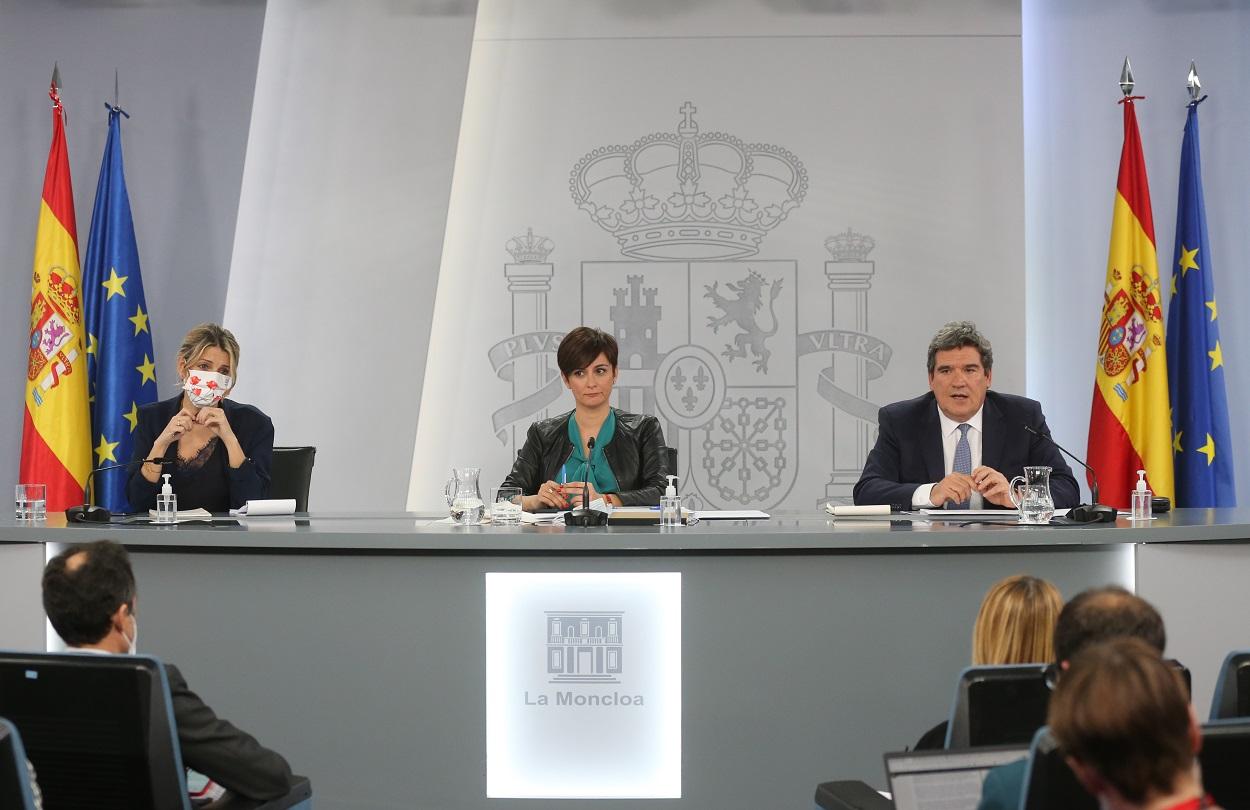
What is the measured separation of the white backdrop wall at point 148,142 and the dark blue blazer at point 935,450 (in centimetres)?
334

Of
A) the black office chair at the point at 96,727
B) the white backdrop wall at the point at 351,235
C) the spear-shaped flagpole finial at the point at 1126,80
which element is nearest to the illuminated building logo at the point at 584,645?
the black office chair at the point at 96,727

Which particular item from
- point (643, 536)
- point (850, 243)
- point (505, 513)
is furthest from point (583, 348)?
point (850, 243)

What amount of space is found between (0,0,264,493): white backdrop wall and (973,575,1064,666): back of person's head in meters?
4.62

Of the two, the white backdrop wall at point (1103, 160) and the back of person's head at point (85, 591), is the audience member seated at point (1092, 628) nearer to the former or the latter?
the back of person's head at point (85, 591)

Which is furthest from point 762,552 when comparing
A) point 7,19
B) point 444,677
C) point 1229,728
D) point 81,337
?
point 7,19

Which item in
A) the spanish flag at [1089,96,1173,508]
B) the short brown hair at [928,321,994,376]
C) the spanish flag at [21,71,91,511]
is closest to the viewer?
the short brown hair at [928,321,994,376]

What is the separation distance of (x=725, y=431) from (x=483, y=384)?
117cm

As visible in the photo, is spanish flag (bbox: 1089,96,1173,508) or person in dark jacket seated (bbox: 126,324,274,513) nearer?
person in dark jacket seated (bbox: 126,324,274,513)

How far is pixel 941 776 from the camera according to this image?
1611mm

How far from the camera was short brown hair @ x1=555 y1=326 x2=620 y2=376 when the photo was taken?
3.97 meters

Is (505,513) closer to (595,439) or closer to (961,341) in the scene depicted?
(595,439)

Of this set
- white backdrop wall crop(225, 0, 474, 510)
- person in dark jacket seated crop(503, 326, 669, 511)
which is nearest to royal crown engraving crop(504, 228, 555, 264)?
white backdrop wall crop(225, 0, 474, 510)

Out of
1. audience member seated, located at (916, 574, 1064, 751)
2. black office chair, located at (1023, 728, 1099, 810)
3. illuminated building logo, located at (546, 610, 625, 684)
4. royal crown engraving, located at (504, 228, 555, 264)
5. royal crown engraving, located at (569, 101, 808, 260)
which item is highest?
royal crown engraving, located at (569, 101, 808, 260)

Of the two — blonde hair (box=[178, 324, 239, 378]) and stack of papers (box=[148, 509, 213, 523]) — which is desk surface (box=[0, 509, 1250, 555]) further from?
blonde hair (box=[178, 324, 239, 378])
